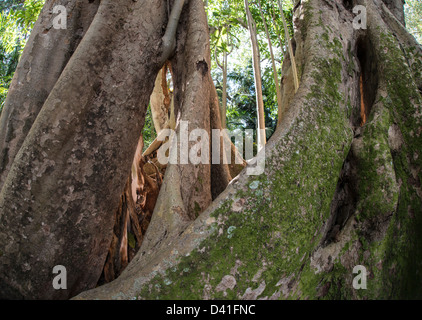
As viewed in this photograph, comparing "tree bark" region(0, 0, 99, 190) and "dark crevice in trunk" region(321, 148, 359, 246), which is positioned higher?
"tree bark" region(0, 0, 99, 190)

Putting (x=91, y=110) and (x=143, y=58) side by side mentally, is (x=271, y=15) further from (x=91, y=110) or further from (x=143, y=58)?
(x=91, y=110)

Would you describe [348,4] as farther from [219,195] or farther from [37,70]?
[37,70]

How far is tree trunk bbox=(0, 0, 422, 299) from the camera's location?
1436mm

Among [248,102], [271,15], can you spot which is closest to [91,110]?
[271,15]

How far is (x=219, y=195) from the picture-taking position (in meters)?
1.56

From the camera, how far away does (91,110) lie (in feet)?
6.10

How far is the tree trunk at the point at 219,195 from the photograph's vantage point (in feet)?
4.71

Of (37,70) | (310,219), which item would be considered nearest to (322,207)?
(310,219)

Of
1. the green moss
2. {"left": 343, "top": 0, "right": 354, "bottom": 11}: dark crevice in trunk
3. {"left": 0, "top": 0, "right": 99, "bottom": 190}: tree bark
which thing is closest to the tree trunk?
the green moss

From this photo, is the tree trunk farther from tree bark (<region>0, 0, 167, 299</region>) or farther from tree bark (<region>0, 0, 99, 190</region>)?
tree bark (<region>0, 0, 99, 190</region>)


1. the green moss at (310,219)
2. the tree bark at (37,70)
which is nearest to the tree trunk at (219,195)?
the green moss at (310,219)

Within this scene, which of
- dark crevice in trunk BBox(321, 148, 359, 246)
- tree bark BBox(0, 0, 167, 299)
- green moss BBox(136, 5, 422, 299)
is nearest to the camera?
green moss BBox(136, 5, 422, 299)

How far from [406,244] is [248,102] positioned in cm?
1352
